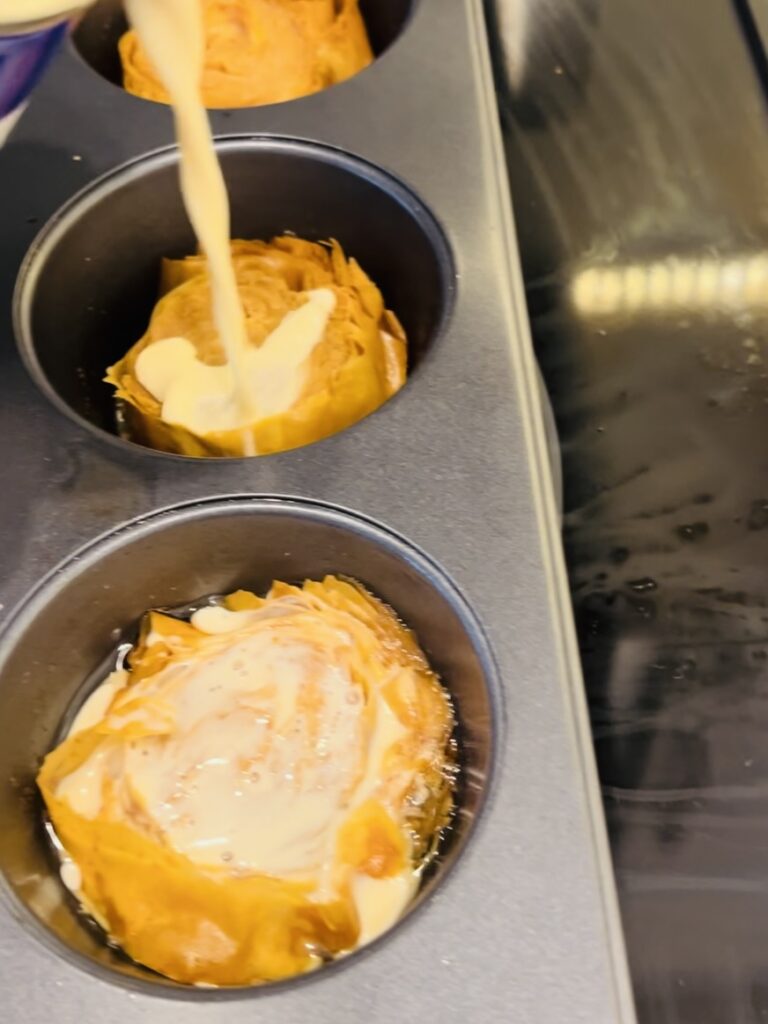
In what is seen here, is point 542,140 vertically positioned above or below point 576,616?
above

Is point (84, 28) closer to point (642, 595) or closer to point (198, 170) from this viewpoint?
point (198, 170)

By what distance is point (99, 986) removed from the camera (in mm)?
482

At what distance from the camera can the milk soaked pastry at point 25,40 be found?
402mm

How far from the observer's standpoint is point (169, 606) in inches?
27.2

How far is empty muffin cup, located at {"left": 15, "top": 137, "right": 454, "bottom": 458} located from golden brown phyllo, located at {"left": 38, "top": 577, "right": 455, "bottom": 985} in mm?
218

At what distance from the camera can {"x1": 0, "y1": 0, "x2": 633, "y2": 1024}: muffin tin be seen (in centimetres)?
48

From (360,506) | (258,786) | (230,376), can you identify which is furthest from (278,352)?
(258,786)

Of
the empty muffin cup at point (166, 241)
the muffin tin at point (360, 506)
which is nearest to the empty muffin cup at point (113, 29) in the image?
the muffin tin at point (360, 506)

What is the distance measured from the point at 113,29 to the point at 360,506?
22.3 inches

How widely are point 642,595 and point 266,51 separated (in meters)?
0.56

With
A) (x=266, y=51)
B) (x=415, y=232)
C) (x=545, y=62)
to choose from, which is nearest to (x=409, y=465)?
(x=415, y=232)

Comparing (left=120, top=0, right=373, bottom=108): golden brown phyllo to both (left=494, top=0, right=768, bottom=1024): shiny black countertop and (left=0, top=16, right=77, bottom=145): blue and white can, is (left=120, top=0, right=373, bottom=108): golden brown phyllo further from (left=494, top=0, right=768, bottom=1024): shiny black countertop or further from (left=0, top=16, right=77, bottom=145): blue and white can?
(left=0, top=16, right=77, bottom=145): blue and white can

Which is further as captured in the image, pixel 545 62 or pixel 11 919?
pixel 545 62

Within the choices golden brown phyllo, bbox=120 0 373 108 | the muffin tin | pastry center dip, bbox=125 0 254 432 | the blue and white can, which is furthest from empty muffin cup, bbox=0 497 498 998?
golden brown phyllo, bbox=120 0 373 108
